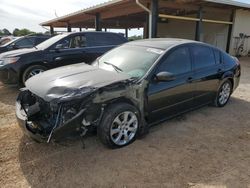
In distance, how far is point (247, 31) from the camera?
1548cm

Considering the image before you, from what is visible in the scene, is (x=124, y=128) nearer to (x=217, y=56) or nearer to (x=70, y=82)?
(x=70, y=82)

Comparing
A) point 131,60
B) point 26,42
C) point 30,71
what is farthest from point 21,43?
point 131,60

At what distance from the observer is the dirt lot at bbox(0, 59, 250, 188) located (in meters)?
2.64

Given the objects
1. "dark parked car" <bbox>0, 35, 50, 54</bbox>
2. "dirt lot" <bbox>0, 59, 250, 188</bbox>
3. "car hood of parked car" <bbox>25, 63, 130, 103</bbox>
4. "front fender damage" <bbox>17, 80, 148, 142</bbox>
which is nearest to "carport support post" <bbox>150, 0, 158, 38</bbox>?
"dark parked car" <bbox>0, 35, 50, 54</bbox>

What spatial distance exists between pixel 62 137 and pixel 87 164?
0.50 meters

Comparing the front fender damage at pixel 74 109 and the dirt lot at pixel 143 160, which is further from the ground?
the front fender damage at pixel 74 109

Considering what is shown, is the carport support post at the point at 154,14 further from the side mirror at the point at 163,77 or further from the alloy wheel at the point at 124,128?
the alloy wheel at the point at 124,128

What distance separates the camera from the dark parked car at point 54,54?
5984 millimetres

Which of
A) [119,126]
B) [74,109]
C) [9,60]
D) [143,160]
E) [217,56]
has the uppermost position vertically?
[217,56]

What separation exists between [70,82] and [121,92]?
73cm

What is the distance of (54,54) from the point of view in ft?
21.3

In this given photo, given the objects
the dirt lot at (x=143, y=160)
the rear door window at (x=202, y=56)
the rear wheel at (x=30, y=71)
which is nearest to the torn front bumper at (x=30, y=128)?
the dirt lot at (x=143, y=160)

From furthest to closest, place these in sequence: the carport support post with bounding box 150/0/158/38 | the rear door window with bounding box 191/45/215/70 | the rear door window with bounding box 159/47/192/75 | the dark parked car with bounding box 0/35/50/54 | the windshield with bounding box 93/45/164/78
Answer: the dark parked car with bounding box 0/35/50/54 < the carport support post with bounding box 150/0/158/38 < the rear door window with bounding box 191/45/215/70 < the rear door window with bounding box 159/47/192/75 < the windshield with bounding box 93/45/164/78

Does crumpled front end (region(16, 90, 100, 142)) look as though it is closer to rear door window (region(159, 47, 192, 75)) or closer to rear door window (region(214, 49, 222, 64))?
rear door window (region(159, 47, 192, 75))
